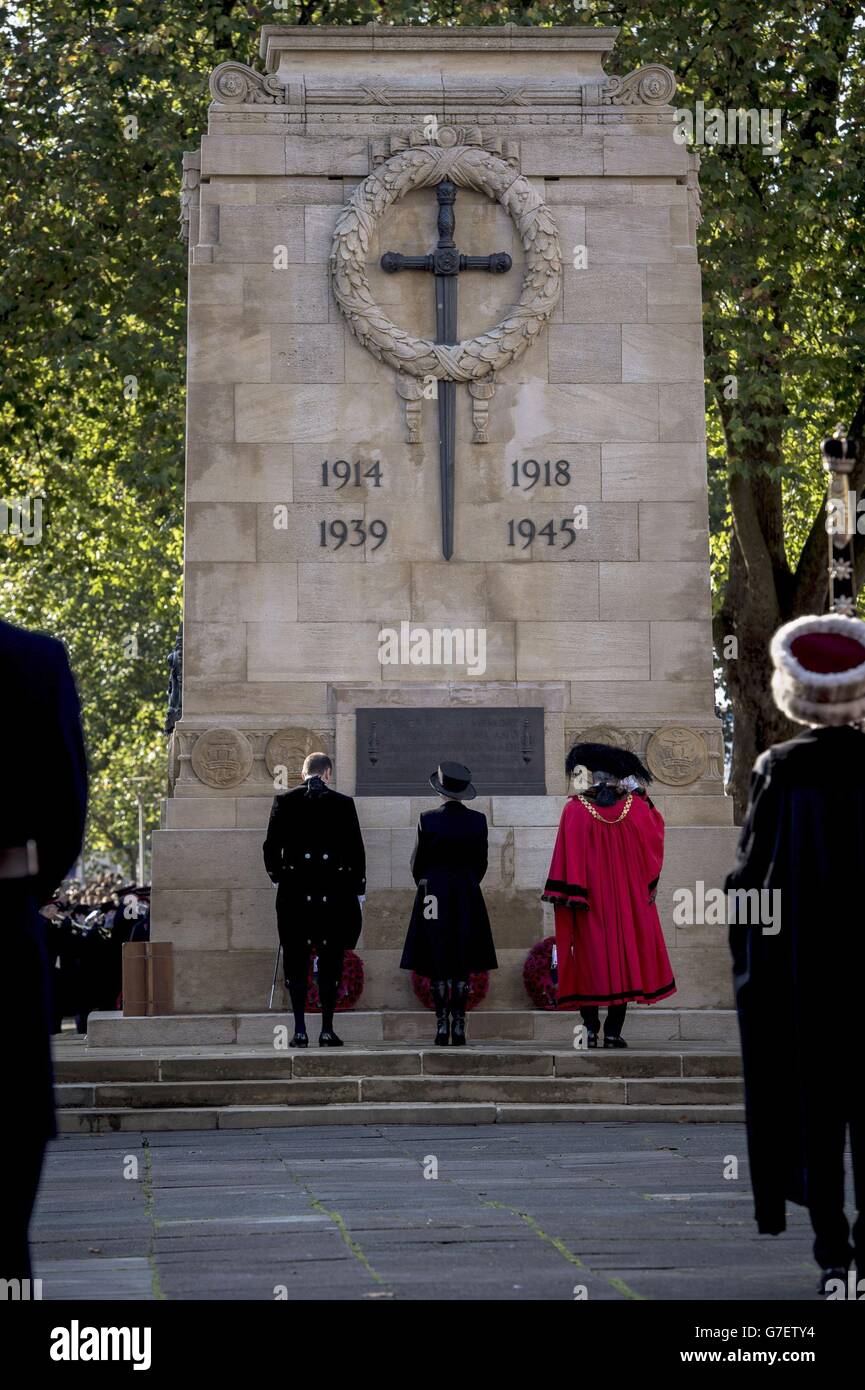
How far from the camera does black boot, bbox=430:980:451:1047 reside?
1599 cm

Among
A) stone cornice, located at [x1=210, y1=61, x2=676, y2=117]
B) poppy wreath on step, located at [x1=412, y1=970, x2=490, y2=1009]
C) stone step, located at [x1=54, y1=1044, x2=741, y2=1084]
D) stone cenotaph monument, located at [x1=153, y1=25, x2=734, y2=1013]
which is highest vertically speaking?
stone cornice, located at [x1=210, y1=61, x2=676, y2=117]

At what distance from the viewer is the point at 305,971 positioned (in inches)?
637

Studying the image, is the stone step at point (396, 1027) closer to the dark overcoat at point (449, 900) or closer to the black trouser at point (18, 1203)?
the dark overcoat at point (449, 900)

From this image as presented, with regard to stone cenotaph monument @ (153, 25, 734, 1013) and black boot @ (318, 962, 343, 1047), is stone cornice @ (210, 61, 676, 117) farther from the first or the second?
black boot @ (318, 962, 343, 1047)

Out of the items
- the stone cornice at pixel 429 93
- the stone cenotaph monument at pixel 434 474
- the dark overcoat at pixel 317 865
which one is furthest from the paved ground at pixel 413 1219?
the stone cornice at pixel 429 93

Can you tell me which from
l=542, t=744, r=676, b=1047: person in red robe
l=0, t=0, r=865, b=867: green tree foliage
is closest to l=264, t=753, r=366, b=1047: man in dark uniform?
l=542, t=744, r=676, b=1047: person in red robe

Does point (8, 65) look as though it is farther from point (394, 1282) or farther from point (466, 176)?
point (394, 1282)

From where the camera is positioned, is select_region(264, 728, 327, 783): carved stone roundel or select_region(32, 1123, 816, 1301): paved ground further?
select_region(264, 728, 327, 783): carved stone roundel

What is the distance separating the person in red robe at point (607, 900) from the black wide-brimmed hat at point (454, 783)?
73 centimetres

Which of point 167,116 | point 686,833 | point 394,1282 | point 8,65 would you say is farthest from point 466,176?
point 394,1282

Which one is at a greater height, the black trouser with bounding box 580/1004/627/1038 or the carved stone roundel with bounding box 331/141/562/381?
the carved stone roundel with bounding box 331/141/562/381

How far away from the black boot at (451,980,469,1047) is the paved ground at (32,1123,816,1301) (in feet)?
9.98

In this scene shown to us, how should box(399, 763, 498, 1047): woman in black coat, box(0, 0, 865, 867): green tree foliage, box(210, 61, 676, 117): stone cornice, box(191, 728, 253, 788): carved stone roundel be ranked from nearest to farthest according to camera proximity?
1. box(399, 763, 498, 1047): woman in black coat
2. box(191, 728, 253, 788): carved stone roundel
3. box(210, 61, 676, 117): stone cornice
4. box(0, 0, 865, 867): green tree foliage
